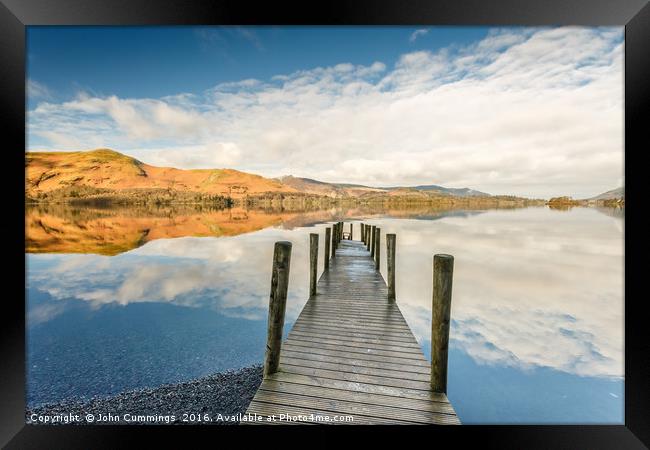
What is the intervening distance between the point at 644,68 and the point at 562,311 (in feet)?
36.4

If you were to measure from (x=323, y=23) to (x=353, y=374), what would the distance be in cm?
355

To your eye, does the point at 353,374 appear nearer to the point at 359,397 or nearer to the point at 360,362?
the point at 360,362

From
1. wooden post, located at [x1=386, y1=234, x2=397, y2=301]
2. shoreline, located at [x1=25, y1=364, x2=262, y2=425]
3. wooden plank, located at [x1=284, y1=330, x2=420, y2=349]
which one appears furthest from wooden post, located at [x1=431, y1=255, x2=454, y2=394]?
wooden post, located at [x1=386, y1=234, x2=397, y2=301]

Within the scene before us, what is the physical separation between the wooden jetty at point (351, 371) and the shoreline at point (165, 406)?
5.34 feet

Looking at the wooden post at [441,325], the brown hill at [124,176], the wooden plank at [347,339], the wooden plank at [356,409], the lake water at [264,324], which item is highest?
the brown hill at [124,176]

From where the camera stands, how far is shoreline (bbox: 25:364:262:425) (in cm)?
443

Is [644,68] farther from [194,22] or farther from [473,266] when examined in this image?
[473,266]

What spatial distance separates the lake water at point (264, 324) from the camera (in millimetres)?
5777

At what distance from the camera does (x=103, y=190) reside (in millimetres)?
77188

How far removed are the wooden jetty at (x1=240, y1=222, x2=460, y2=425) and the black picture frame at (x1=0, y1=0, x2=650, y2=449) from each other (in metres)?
0.22

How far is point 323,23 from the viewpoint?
253cm

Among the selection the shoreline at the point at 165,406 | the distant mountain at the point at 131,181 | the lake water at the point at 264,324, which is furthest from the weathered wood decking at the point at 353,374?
the distant mountain at the point at 131,181

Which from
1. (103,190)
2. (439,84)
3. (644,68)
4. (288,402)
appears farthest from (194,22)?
(103,190)

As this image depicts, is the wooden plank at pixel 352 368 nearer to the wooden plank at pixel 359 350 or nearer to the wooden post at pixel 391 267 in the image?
the wooden plank at pixel 359 350
